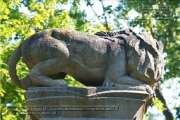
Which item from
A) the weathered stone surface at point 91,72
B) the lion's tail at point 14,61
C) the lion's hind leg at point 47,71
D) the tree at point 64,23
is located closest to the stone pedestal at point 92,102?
the weathered stone surface at point 91,72

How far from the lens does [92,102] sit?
8219 millimetres

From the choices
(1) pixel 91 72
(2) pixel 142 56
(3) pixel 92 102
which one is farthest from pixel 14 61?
(2) pixel 142 56

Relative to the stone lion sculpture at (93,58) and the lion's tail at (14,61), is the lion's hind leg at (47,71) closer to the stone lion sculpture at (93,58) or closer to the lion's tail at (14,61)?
the stone lion sculpture at (93,58)

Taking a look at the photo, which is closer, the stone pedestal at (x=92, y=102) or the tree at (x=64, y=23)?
the stone pedestal at (x=92, y=102)

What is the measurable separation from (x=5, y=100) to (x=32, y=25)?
2.00 meters

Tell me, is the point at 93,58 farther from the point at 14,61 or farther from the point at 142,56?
the point at 14,61

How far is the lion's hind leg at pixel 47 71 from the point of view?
8461 mm

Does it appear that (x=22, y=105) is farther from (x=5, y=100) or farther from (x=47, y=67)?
(x=47, y=67)

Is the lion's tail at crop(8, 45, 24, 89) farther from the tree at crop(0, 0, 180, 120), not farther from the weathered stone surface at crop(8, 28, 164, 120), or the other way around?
the tree at crop(0, 0, 180, 120)

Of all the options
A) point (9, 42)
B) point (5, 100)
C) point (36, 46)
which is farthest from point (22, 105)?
point (36, 46)

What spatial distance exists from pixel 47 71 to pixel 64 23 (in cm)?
818

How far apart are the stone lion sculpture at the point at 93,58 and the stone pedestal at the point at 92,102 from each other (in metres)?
0.16

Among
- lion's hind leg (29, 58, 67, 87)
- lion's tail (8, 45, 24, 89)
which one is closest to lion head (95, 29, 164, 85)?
lion's hind leg (29, 58, 67, 87)

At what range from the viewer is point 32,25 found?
52.7 ft
